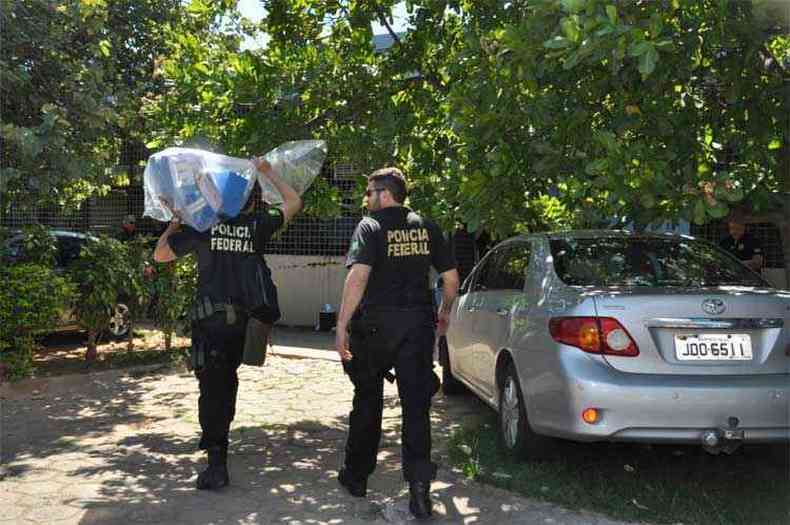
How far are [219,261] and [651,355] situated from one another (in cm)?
253

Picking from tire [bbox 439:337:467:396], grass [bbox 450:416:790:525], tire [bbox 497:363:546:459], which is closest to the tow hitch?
grass [bbox 450:416:790:525]

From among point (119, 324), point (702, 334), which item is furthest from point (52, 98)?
point (702, 334)

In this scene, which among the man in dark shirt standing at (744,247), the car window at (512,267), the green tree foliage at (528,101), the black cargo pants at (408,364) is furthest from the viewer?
the man in dark shirt standing at (744,247)

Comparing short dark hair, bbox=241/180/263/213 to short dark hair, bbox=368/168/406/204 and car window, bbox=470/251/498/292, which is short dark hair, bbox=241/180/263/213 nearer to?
short dark hair, bbox=368/168/406/204

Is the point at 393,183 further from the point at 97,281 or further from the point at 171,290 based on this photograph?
the point at 171,290

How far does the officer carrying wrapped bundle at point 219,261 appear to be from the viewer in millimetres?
4637

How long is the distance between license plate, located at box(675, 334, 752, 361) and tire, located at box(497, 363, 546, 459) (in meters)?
1.03

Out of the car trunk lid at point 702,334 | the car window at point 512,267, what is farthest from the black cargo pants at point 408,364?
the car window at point 512,267

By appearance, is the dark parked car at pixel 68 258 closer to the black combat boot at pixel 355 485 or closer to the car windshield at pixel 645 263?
the black combat boot at pixel 355 485

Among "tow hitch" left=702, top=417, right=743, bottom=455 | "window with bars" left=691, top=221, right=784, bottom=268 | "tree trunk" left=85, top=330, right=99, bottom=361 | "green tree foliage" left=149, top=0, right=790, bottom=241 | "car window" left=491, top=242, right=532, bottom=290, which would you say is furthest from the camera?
"window with bars" left=691, top=221, right=784, bottom=268

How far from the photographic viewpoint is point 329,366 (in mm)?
9422

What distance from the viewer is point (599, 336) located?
14.3 ft

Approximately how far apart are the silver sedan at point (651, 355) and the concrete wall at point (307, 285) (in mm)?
8018

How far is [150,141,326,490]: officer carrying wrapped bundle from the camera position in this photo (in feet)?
15.2
